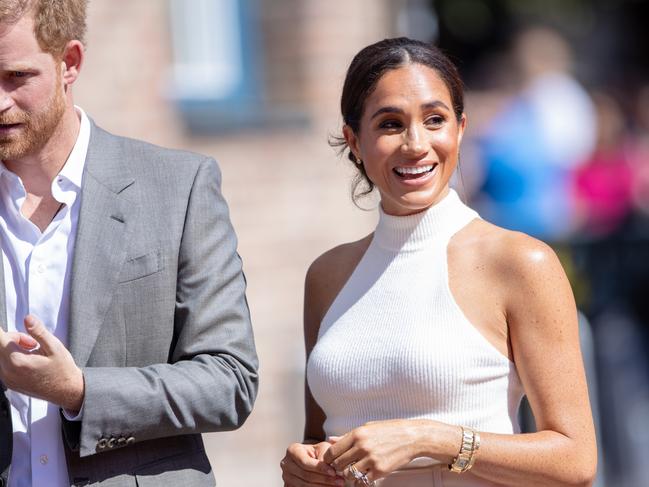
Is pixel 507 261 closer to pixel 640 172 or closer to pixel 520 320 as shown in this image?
pixel 520 320

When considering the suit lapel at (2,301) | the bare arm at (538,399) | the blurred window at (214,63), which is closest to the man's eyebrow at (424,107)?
the bare arm at (538,399)

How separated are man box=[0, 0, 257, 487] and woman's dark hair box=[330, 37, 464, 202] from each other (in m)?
0.46

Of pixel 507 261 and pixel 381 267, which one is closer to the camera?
pixel 507 261

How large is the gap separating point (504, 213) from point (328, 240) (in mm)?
1033

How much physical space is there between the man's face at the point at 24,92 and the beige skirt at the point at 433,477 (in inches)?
45.1

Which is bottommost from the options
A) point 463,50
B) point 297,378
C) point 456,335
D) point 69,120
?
point 297,378

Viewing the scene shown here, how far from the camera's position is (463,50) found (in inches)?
448

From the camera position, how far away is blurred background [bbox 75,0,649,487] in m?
7.99

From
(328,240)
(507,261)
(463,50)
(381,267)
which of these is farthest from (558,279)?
(463,50)

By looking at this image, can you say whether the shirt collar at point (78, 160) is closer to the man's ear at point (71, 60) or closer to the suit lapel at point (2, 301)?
the man's ear at point (71, 60)

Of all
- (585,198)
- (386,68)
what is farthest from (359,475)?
(585,198)

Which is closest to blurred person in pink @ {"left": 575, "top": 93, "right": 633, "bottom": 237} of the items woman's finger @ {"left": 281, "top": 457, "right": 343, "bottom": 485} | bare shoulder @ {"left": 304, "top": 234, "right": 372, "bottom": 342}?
bare shoulder @ {"left": 304, "top": 234, "right": 372, "bottom": 342}

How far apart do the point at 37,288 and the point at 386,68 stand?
3.45 feet

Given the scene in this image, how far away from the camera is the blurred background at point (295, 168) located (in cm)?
799
